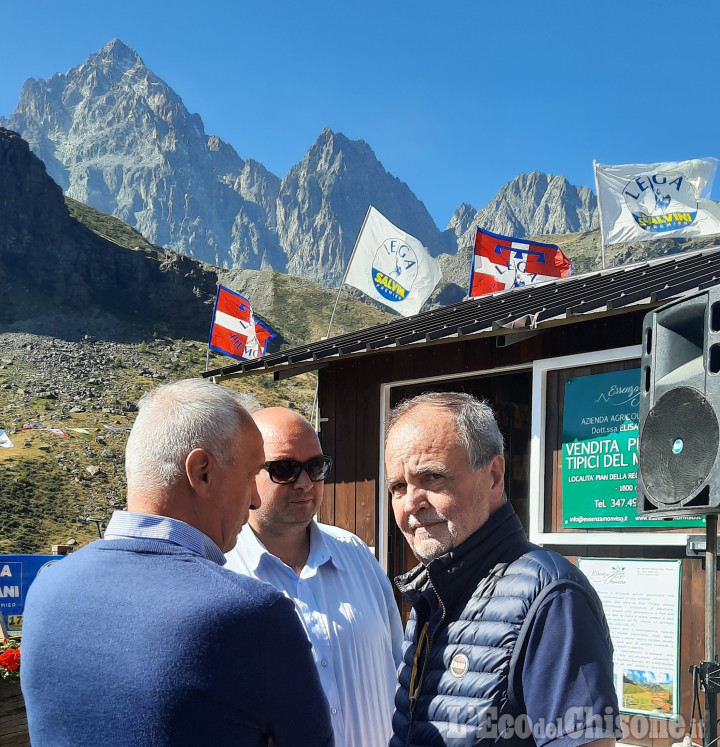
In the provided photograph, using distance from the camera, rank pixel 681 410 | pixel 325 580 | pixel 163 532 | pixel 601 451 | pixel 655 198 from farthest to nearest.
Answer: pixel 655 198
pixel 601 451
pixel 681 410
pixel 325 580
pixel 163 532

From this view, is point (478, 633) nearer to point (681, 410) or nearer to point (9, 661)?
point (681, 410)

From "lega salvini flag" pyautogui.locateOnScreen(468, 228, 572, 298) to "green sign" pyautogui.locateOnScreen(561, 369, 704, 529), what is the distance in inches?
218

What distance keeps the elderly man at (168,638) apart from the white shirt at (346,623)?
0.93 m

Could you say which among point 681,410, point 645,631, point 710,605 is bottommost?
point 645,631

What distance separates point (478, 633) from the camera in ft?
5.55

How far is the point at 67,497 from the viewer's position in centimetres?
4009

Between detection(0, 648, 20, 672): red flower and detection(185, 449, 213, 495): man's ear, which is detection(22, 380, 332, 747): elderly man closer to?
detection(185, 449, 213, 495): man's ear

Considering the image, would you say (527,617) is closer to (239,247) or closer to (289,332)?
(289,332)

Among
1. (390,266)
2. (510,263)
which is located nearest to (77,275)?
(390,266)

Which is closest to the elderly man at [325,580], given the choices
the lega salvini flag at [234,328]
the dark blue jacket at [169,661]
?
the dark blue jacket at [169,661]

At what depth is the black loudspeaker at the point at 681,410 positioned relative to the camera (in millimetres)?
2629

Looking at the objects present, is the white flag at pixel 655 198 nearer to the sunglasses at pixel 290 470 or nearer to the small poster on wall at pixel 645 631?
the small poster on wall at pixel 645 631

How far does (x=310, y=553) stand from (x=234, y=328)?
12.4 meters

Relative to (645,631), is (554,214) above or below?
above
